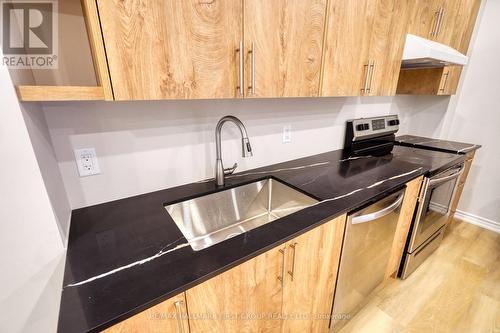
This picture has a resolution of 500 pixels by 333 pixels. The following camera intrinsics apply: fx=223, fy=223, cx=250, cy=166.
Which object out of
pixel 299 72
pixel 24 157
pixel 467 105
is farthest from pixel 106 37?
pixel 467 105

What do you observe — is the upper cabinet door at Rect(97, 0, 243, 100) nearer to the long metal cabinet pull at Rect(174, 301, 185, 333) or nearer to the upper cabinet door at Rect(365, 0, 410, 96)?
the long metal cabinet pull at Rect(174, 301, 185, 333)

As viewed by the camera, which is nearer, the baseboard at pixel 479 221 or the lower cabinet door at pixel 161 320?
the lower cabinet door at pixel 161 320

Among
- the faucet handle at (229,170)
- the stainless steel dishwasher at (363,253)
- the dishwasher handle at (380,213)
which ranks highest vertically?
the faucet handle at (229,170)

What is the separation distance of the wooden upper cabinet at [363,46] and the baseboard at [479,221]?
7.35 feet

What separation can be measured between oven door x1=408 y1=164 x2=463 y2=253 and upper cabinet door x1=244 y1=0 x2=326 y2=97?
3.92 feet

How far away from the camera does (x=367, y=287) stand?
1472mm

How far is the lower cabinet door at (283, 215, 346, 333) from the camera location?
3.12ft

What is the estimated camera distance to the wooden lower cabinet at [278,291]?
75cm

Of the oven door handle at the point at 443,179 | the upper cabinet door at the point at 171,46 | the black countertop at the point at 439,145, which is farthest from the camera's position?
the black countertop at the point at 439,145

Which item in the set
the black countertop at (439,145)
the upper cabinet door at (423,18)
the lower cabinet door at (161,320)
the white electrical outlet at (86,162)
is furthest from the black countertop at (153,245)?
the upper cabinet door at (423,18)

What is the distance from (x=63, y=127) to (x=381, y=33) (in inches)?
69.2

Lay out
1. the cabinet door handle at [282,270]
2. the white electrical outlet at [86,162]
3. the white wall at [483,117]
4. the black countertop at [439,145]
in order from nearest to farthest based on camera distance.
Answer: the cabinet door handle at [282,270] < the white electrical outlet at [86,162] < the black countertop at [439,145] < the white wall at [483,117]

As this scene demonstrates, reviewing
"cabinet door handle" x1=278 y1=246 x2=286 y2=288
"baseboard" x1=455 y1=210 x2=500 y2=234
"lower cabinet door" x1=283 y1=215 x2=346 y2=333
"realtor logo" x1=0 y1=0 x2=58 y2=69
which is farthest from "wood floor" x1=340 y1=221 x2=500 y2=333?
"realtor logo" x1=0 y1=0 x2=58 y2=69

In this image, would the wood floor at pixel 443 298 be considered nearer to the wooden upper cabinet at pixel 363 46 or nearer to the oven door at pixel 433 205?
the oven door at pixel 433 205
